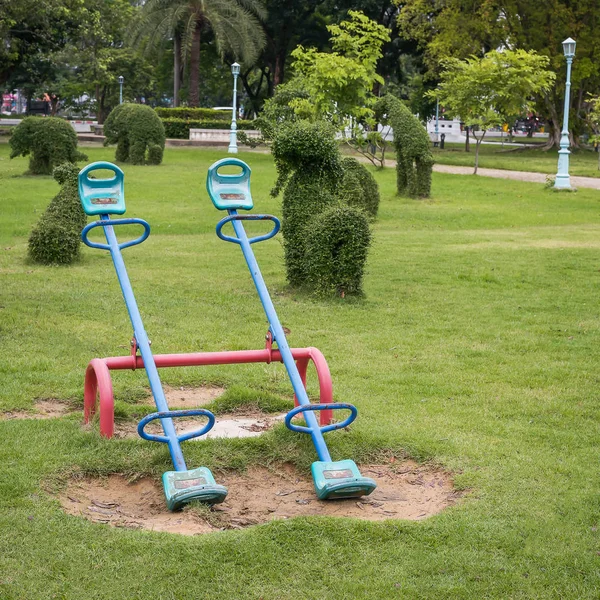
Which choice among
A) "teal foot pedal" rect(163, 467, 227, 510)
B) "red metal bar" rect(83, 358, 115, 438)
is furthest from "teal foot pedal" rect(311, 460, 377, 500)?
"red metal bar" rect(83, 358, 115, 438)

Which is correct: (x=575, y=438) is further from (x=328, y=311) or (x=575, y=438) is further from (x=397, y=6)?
(x=397, y=6)

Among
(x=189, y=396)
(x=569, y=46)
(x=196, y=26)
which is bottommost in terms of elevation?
(x=189, y=396)

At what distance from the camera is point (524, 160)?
32.5 meters

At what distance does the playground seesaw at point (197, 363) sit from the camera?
4.04 meters

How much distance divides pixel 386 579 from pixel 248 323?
4.60 metres

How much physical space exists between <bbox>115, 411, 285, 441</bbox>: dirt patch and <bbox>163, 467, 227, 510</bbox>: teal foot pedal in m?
0.86

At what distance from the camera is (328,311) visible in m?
8.38

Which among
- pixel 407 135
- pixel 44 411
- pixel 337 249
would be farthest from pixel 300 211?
pixel 407 135

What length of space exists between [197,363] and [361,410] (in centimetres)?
121

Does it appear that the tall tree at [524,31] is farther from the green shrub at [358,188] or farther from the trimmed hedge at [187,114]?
the green shrub at [358,188]

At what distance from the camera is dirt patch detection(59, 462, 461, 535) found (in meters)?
3.95

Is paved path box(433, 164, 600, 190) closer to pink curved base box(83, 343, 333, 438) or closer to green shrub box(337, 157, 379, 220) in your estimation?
green shrub box(337, 157, 379, 220)

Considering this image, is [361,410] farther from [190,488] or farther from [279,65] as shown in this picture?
[279,65]

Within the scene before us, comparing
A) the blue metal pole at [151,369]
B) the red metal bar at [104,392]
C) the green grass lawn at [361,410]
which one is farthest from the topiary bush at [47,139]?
the red metal bar at [104,392]
